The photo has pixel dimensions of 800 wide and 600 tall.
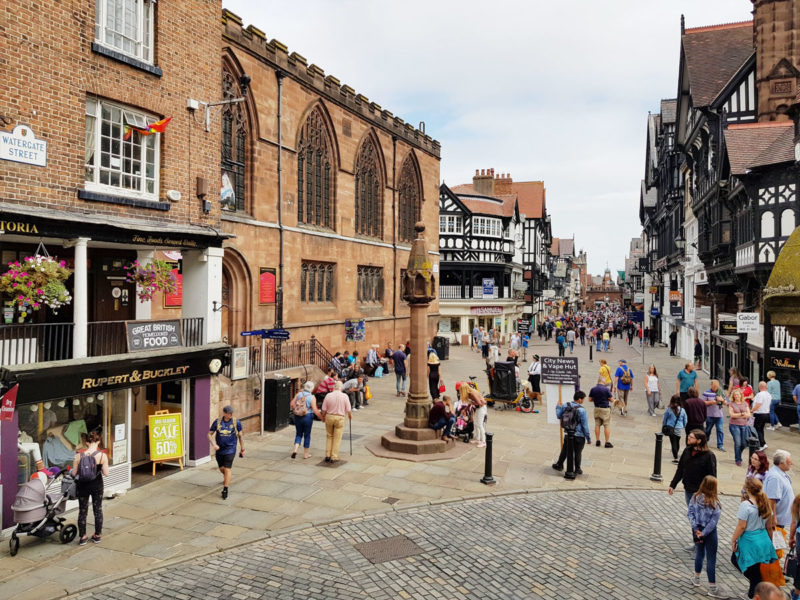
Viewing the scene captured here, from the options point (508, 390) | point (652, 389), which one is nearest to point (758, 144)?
point (652, 389)

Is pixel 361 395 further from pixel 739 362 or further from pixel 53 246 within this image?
pixel 739 362

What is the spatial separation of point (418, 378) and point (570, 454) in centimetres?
370

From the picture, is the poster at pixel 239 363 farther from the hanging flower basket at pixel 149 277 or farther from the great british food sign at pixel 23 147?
the great british food sign at pixel 23 147

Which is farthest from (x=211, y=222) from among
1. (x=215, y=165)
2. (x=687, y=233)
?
(x=687, y=233)

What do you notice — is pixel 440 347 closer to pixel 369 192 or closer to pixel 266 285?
pixel 369 192

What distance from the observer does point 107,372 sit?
31.2ft

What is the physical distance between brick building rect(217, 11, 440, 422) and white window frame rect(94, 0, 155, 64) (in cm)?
524

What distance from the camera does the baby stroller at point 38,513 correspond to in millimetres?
7520

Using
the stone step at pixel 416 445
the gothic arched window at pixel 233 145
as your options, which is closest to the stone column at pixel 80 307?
the stone step at pixel 416 445

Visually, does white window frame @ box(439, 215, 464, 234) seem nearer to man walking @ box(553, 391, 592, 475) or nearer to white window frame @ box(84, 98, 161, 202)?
man walking @ box(553, 391, 592, 475)

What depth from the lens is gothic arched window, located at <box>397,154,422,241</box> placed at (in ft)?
98.9

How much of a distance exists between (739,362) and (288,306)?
16.2m

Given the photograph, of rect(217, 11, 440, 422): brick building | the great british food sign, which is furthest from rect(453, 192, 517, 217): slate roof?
the great british food sign

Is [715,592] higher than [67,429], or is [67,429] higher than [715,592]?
[67,429]
